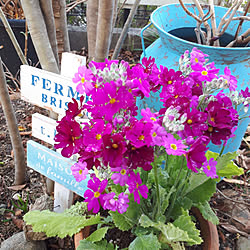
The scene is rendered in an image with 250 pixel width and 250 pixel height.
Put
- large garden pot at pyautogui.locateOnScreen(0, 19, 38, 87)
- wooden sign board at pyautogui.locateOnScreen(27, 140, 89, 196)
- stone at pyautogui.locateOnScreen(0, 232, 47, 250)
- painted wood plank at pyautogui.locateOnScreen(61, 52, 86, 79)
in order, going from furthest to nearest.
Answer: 1. large garden pot at pyautogui.locateOnScreen(0, 19, 38, 87)
2. stone at pyautogui.locateOnScreen(0, 232, 47, 250)
3. wooden sign board at pyautogui.locateOnScreen(27, 140, 89, 196)
4. painted wood plank at pyautogui.locateOnScreen(61, 52, 86, 79)

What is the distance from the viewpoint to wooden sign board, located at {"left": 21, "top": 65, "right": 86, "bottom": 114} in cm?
110

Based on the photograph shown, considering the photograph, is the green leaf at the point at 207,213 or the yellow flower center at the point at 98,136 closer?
the yellow flower center at the point at 98,136

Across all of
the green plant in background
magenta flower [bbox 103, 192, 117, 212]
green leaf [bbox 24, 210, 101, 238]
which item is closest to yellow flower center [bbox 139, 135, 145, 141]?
magenta flower [bbox 103, 192, 117, 212]

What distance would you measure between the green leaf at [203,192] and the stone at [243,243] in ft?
1.77

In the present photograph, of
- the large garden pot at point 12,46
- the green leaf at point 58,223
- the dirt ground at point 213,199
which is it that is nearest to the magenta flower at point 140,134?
the green leaf at point 58,223

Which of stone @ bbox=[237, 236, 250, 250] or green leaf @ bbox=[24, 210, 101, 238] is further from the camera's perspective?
stone @ bbox=[237, 236, 250, 250]

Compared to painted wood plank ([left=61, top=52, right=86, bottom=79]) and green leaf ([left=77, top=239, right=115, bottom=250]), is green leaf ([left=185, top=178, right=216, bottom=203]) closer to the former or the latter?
green leaf ([left=77, top=239, right=115, bottom=250])

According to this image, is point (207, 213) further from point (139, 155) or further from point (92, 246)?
point (139, 155)

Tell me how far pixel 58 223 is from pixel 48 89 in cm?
49

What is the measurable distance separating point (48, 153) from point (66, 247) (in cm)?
49

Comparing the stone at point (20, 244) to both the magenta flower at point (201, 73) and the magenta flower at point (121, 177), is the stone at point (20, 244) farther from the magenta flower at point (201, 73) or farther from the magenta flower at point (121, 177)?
the magenta flower at point (201, 73)

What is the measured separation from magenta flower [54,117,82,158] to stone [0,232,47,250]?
0.88m

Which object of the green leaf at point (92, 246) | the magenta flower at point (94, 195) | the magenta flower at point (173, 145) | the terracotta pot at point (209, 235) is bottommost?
the terracotta pot at point (209, 235)

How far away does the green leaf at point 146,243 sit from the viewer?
35.4 inches
